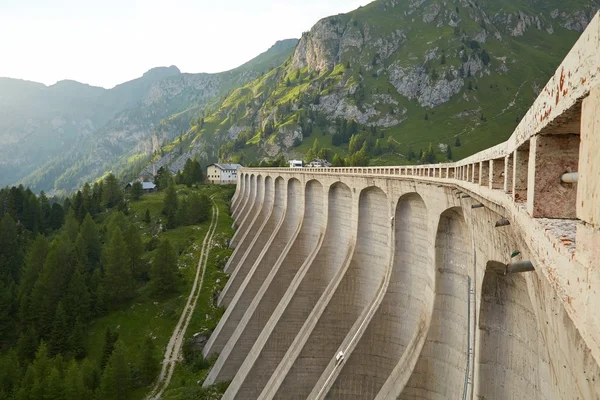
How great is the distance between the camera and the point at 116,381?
30.4m

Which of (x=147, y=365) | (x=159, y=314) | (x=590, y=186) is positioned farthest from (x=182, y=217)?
(x=590, y=186)

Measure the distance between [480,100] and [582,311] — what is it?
620 feet

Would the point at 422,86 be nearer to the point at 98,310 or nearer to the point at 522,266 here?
the point at 98,310

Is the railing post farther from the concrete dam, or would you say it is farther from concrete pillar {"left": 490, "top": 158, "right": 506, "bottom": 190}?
concrete pillar {"left": 490, "top": 158, "right": 506, "bottom": 190}

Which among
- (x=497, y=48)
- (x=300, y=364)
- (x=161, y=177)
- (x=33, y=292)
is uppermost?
(x=497, y=48)

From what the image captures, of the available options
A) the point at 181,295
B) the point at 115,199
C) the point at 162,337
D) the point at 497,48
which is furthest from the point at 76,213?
the point at 497,48

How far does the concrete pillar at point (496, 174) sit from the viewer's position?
7945 millimetres

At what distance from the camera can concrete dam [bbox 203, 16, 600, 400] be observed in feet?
10.9

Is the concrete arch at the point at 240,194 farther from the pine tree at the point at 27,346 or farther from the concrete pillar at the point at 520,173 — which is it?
the concrete pillar at the point at 520,173

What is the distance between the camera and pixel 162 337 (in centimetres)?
3956

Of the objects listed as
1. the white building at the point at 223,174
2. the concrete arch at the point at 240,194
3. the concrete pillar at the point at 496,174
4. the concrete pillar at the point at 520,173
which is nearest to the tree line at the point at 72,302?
the concrete arch at the point at 240,194

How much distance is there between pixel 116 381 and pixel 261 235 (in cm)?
2191

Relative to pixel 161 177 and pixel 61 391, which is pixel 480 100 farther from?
pixel 61 391

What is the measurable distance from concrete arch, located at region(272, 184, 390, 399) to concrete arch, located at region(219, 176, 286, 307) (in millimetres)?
16561
